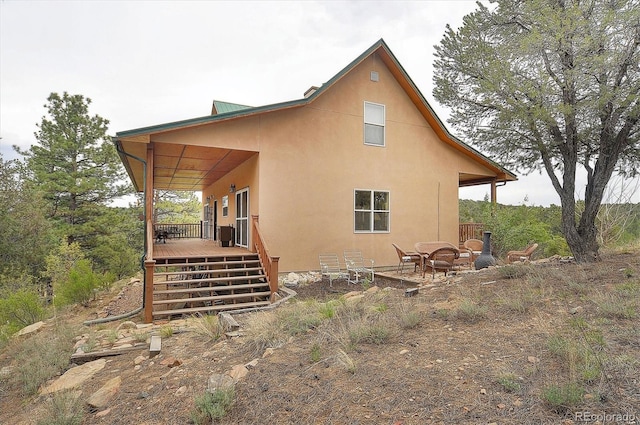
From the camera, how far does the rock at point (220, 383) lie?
3089 mm

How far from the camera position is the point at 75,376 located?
4.44m

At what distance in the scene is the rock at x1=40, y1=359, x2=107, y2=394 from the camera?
4188 mm

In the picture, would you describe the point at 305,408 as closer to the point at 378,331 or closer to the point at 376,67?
the point at 378,331

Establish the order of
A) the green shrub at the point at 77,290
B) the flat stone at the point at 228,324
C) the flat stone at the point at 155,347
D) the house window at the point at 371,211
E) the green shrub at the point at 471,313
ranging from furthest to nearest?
the house window at the point at 371,211 < the green shrub at the point at 77,290 < the flat stone at the point at 228,324 < the flat stone at the point at 155,347 < the green shrub at the point at 471,313

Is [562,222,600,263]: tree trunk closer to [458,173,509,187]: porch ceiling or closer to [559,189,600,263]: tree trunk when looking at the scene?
[559,189,600,263]: tree trunk

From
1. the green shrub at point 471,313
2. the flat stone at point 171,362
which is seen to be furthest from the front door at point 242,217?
the green shrub at point 471,313

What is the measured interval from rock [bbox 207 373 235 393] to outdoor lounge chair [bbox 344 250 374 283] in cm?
667

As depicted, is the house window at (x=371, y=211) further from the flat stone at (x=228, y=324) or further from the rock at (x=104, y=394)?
the rock at (x=104, y=394)

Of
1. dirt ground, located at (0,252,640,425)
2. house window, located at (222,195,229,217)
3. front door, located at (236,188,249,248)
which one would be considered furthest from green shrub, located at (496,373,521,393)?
house window, located at (222,195,229,217)

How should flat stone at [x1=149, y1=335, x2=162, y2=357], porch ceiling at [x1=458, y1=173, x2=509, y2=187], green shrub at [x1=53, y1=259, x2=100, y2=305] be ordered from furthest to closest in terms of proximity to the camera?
1. porch ceiling at [x1=458, y1=173, x2=509, y2=187]
2. green shrub at [x1=53, y1=259, x2=100, y2=305]
3. flat stone at [x1=149, y1=335, x2=162, y2=357]

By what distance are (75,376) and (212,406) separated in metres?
2.79

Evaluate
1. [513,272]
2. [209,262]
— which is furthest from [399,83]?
[209,262]

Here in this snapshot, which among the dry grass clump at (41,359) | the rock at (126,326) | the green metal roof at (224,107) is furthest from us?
the green metal roof at (224,107)

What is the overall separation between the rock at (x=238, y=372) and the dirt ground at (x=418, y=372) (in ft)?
Result: 0.20
